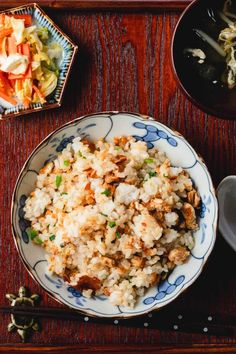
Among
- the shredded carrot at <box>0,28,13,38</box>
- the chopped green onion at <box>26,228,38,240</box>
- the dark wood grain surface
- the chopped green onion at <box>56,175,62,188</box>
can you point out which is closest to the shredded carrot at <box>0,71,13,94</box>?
the shredded carrot at <box>0,28,13,38</box>

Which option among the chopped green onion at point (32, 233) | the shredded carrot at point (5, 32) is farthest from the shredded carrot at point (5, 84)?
the chopped green onion at point (32, 233)

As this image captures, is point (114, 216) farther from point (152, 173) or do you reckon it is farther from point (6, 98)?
point (6, 98)

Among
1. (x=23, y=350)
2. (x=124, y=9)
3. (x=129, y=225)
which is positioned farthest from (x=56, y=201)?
(x=124, y=9)

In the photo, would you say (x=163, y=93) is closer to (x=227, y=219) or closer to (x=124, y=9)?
(x=124, y=9)

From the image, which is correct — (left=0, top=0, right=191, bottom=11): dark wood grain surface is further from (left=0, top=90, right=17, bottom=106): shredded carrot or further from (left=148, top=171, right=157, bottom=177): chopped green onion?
(left=148, top=171, right=157, bottom=177): chopped green onion

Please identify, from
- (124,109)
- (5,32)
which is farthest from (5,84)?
(124,109)
